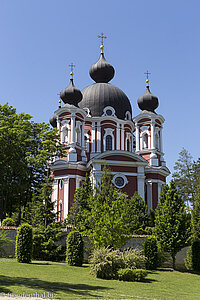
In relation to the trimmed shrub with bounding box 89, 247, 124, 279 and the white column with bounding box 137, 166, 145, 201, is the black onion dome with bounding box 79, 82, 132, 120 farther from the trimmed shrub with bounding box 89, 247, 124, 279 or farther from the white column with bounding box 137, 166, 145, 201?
the trimmed shrub with bounding box 89, 247, 124, 279

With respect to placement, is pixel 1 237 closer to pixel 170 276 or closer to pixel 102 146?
pixel 170 276

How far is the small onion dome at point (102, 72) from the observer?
4691cm

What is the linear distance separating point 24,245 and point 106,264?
4.72 metres

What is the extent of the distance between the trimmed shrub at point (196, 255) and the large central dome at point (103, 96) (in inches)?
933

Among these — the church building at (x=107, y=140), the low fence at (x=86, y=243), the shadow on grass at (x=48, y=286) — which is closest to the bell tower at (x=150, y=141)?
the church building at (x=107, y=140)

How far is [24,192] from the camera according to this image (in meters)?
31.5

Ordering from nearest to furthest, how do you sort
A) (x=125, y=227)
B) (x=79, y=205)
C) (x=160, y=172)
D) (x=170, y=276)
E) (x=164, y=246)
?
(x=170, y=276)
(x=125, y=227)
(x=164, y=246)
(x=79, y=205)
(x=160, y=172)

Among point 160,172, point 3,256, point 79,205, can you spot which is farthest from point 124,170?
point 3,256

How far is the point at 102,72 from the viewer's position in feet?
154

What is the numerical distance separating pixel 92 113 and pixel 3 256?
82.0 feet

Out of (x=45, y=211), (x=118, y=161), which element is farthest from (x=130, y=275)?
(x=118, y=161)

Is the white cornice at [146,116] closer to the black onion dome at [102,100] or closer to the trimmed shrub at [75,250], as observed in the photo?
the black onion dome at [102,100]

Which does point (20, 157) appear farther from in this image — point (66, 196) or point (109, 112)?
point (109, 112)

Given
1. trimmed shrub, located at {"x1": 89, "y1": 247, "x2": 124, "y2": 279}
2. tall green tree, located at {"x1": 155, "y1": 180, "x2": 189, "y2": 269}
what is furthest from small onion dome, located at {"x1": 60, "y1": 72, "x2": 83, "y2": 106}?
trimmed shrub, located at {"x1": 89, "y1": 247, "x2": 124, "y2": 279}
